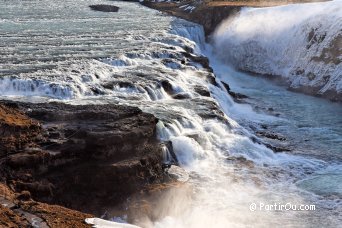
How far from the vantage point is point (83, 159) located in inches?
539

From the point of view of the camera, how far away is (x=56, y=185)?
1291cm

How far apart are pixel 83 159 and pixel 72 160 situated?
331 millimetres

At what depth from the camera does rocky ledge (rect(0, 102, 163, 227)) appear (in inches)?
488

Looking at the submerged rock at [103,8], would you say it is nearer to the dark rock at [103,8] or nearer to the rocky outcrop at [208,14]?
the dark rock at [103,8]

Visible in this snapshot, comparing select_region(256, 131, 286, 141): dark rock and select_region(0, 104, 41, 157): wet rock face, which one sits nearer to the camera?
select_region(0, 104, 41, 157): wet rock face

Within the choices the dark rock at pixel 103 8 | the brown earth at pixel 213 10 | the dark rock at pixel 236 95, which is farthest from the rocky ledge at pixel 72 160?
the dark rock at pixel 103 8

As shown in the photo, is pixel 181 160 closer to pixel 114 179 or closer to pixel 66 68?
pixel 114 179

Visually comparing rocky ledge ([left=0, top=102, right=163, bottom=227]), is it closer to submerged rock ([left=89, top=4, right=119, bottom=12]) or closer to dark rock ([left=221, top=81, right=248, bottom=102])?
dark rock ([left=221, top=81, right=248, bottom=102])

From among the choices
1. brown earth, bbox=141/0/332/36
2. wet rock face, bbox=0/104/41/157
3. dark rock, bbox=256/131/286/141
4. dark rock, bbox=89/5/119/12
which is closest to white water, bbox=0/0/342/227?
dark rock, bbox=256/131/286/141

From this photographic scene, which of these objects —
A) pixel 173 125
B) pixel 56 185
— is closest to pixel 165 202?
pixel 56 185

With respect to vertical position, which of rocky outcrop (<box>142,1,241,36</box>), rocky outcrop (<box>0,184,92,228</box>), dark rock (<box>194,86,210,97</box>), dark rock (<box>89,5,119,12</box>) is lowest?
dark rock (<box>194,86,210,97</box>)

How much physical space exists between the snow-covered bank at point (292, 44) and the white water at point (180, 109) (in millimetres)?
2484

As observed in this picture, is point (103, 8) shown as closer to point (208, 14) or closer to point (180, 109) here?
point (208, 14)

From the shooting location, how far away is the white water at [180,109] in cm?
1488
